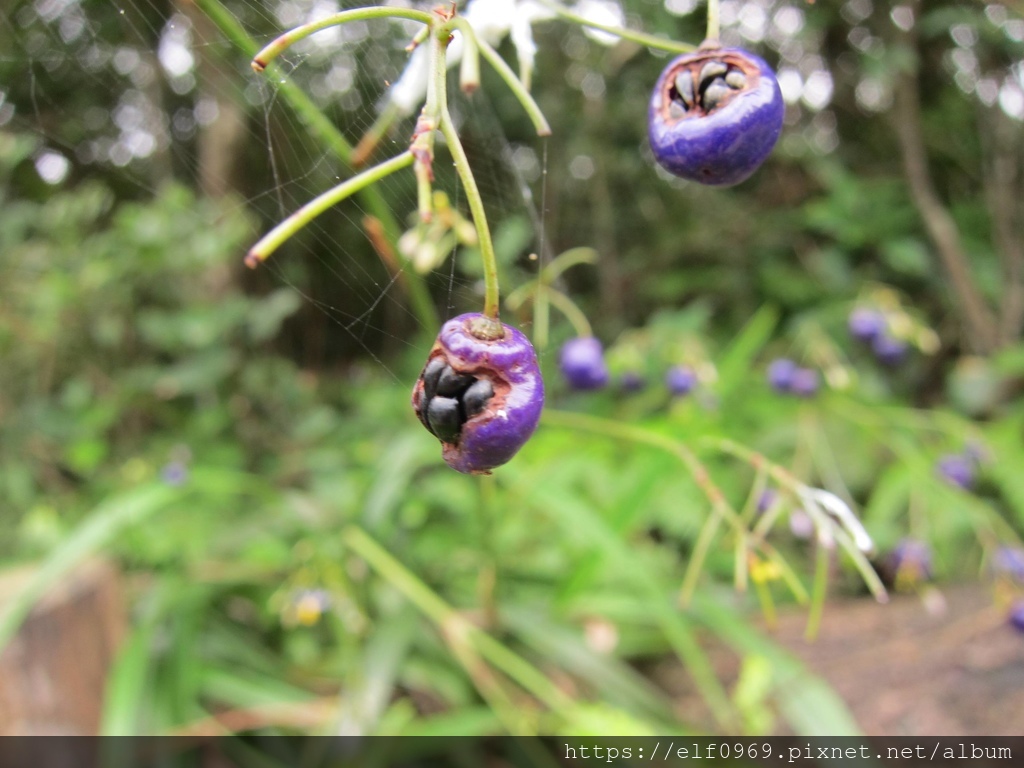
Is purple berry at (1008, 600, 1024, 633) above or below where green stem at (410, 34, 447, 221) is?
below

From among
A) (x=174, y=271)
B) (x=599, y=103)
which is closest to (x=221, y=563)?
(x=174, y=271)

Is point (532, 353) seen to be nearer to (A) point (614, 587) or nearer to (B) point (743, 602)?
(A) point (614, 587)

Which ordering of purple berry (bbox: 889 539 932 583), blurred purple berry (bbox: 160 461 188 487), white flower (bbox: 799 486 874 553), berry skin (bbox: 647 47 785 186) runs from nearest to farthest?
berry skin (bbox: 647 47 785 186) → white flower (bbox: 799 486 874 553) → purple berry (bbox: 889 539 932 583) → blurred purple berry (bbox: 160 461 188 487)

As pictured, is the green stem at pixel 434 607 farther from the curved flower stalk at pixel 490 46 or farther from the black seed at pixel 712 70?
the black seed at pixel 712 70

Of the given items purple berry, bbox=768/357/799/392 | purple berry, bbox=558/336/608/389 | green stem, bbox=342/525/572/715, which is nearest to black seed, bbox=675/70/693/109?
purple berry, bbox=558/336/608/389

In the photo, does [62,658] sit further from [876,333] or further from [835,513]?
[876,333]

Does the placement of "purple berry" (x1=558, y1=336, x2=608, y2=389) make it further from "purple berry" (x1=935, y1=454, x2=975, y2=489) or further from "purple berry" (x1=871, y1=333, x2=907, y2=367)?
"purple berry" (x1=871, y1=333, x2=907, y2=367)

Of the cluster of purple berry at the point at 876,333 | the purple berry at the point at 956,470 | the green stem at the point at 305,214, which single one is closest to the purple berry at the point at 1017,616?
the purple berry at the point at 956,470
